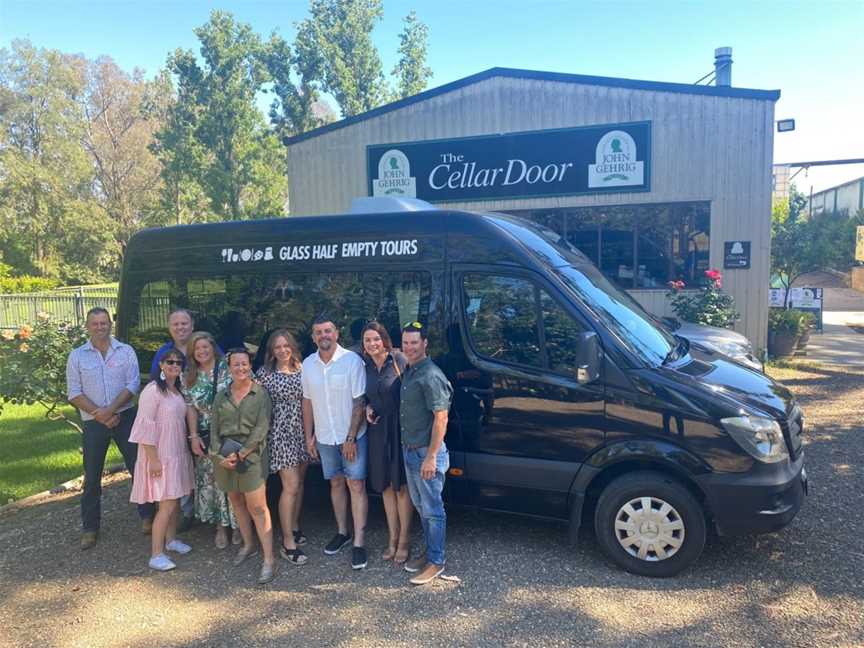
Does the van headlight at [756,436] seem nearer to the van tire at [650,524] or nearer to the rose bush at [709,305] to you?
the van tire at [650,524]

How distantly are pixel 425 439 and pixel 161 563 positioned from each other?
6.98 feet

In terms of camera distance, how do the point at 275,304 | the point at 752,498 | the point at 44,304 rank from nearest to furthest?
1. the point at 752,498
2. the point at 275,304
3. the point at 44,304

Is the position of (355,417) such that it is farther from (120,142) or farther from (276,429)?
(120,142)

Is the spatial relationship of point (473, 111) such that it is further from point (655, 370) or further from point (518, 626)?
point (518, 626)

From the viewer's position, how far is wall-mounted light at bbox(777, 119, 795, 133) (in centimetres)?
1208

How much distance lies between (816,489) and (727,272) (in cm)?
714

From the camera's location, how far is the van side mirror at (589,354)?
388 cm

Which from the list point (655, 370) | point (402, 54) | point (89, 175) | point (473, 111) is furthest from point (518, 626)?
point (89, 175)

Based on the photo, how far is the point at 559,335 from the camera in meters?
4.24

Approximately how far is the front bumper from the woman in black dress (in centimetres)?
194

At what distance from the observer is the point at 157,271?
18.1ft

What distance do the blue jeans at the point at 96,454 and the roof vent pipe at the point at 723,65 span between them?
529 inches

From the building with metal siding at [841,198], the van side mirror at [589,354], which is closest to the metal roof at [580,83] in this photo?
the van side mirror at [589,354]

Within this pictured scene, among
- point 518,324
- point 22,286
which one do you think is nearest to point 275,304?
point 518,324
